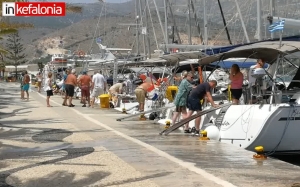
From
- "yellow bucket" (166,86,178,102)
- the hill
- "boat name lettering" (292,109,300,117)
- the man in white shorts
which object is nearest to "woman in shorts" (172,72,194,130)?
"yellow bucket" (166,86,178,102)

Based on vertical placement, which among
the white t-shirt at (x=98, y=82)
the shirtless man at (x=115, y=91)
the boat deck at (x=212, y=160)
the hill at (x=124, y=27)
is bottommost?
the boat deck at (x=212, y=160)

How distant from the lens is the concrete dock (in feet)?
29.7

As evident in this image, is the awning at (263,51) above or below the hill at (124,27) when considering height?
below

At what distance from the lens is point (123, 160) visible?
432 inches

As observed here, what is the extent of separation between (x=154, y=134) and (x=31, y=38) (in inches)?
6599

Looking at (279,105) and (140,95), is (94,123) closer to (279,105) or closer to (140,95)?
(140,95)

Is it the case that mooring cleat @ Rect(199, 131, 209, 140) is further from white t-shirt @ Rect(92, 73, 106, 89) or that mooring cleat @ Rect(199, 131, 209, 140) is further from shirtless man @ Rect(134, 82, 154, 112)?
white t-shirt @ Rect(92, 73, 106, 89)

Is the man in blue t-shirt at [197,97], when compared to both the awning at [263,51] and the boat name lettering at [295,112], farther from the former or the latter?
the boat name lettering at [295,112]

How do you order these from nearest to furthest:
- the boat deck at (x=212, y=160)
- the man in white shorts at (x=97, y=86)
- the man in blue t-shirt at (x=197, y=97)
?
the boat deck at (x=212, y=160) → the man in blue t-shirt at (x=197, y=97) → the man in white shorts at (x=97, y=86)

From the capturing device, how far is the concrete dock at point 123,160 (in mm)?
9055

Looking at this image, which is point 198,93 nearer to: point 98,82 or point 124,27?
point 98,82

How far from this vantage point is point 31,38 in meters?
178

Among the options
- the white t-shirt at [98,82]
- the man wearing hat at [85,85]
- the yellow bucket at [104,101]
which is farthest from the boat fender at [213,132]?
the white t-shirt at [98,82]

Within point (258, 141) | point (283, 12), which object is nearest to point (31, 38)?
point (283, 12)
